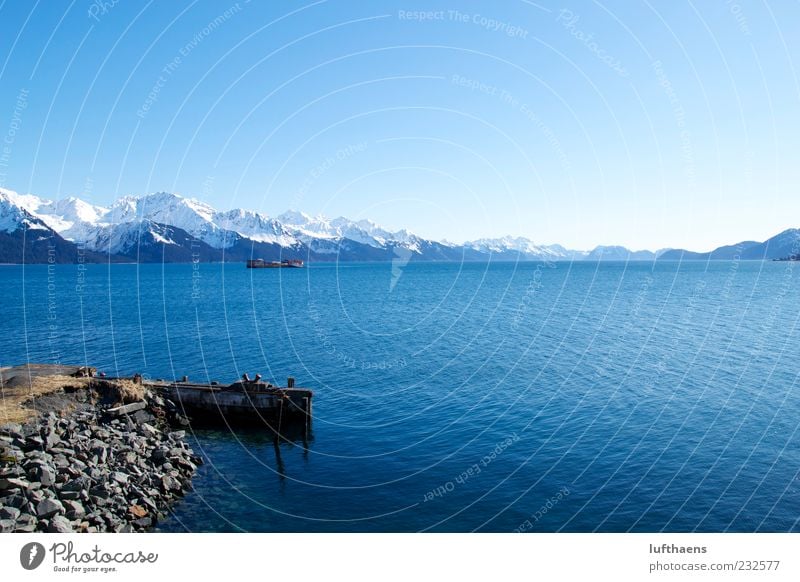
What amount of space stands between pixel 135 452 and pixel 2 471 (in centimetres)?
686

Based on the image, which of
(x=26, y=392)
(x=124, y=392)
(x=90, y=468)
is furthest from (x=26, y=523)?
(x=26, y=392)

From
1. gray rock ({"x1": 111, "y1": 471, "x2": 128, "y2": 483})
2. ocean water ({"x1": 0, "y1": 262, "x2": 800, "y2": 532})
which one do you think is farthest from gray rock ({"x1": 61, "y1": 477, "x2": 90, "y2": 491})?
ocean water ({"x1": 0, "y1": 262, "x2": 800, "y2": 532})

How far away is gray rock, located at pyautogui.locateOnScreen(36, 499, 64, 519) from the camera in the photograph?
2253 centimetres

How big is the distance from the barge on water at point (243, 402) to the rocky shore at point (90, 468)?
429cm

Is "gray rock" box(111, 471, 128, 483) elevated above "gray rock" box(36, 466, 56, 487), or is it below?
below

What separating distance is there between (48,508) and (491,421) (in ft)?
93.0

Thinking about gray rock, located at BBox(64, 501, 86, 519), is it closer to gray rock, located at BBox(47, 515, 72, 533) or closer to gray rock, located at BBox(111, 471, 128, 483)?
gray rock, located at BBox(47, 515, 72, 533)

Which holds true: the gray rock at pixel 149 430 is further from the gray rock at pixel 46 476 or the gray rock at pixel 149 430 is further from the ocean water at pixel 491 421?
the gray rock at pixel 46 476

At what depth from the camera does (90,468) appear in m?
27.3

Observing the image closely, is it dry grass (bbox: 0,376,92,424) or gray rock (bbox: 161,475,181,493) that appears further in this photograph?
dry grass (bbox: 0,376,92,424)

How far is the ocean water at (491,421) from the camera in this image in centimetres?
2717

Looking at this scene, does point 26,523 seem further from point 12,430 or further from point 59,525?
point 12,430

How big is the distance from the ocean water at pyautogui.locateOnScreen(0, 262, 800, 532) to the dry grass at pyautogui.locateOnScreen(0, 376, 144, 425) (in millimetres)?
6184

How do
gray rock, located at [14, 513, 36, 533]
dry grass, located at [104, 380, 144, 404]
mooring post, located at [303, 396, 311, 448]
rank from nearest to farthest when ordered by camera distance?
1. gray rock, located at [14, 513, 36, 533]
2. dry grass, located at [104, 380, 144, 404]
3. mooring post, located at [303, 396, 311, 448]
